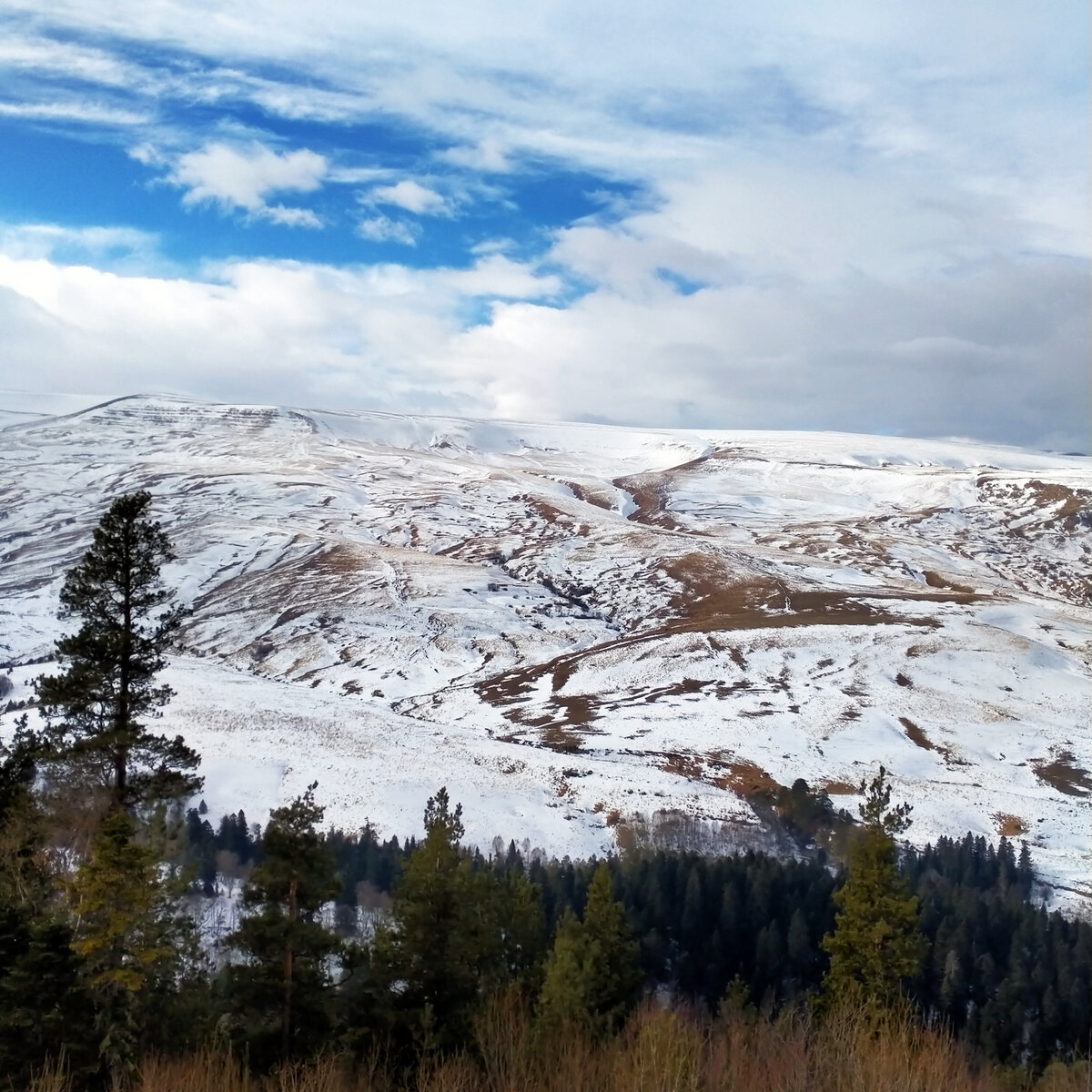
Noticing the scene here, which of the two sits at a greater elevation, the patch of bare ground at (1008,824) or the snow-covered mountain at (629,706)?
the snow-covered mountain at (629,706)

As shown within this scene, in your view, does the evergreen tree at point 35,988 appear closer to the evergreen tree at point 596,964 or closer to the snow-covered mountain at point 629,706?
the evergreen tree at point 596,964

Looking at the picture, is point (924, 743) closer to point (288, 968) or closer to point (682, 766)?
point (682, 766)

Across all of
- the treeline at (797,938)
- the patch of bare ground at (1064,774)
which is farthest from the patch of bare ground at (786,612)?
the treeline at (797,938)

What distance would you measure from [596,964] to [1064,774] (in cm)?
10463

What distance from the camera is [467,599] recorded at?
648ft

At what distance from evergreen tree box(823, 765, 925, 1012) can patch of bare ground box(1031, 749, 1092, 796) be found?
9629 centimetres

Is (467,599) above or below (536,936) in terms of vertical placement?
above

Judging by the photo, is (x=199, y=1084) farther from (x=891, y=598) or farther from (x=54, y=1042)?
(x=891, y=598)

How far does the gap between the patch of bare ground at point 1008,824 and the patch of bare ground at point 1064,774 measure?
1394 centimetres

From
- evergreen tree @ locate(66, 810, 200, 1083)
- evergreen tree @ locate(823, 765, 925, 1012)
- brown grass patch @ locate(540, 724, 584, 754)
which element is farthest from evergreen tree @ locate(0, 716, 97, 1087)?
brown grass patch @ locate(540, 724, 584, 754)

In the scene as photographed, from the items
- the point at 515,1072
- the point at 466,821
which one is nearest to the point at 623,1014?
the point at 515,1072

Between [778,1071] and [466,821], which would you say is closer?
[778,1071]

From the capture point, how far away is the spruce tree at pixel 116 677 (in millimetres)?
20219

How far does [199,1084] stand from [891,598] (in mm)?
201647
